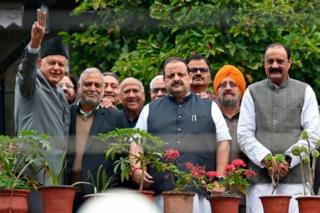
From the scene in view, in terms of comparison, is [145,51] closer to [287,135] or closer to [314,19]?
[314,19]

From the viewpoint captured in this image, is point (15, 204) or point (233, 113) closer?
point (15, 204)

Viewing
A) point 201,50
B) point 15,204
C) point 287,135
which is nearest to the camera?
point 15,204

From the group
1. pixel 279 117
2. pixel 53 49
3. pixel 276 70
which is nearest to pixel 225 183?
pixel 279 117

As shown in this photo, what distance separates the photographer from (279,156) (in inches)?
446

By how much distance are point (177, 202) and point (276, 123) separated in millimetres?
1037

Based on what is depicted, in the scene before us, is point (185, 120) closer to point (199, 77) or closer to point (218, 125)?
point (218, 125)

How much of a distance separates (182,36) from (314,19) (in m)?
1.13

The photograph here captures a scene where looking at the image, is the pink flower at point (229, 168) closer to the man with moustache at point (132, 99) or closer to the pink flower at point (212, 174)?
the pink flower at point (212, 174)

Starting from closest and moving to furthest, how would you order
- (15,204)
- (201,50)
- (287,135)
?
(15,204)
(287,135)
(201,50)

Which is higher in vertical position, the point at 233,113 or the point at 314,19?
the point at 314,19

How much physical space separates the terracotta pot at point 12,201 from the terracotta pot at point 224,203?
3.99ft

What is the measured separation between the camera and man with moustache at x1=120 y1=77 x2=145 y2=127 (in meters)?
12.4

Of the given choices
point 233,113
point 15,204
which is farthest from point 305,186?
point 15,204

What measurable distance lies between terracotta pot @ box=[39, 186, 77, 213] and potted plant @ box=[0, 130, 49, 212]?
148mm
